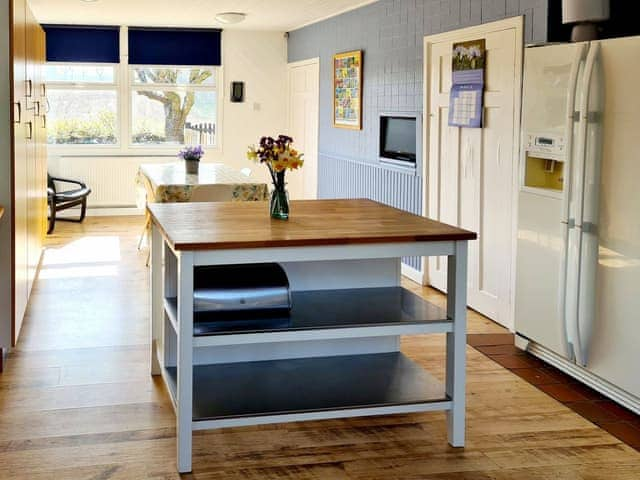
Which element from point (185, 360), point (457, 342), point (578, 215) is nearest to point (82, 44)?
point (578, 215)

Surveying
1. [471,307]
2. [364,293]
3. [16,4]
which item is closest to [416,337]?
[471,307]

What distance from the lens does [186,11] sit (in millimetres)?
8430

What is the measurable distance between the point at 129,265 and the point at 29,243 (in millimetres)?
1800

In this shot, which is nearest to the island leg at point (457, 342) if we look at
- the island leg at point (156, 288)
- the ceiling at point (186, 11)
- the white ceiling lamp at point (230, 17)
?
the island leg at point (156, 288)

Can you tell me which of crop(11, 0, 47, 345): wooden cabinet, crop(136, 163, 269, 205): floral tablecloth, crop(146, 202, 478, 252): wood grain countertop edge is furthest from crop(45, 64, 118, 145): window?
crop(146, 202, 478, 252): wood grain countertop edge

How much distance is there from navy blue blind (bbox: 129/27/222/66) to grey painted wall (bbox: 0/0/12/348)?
19.9 feet

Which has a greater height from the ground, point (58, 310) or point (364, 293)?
point (364, 293)

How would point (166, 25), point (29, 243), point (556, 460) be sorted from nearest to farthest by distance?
point (556, 460) → point (29, 243) → point (166, 25)

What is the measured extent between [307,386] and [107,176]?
288 inches

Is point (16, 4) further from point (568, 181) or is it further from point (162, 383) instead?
point (568, 181)

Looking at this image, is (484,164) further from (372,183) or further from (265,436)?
(265,436)

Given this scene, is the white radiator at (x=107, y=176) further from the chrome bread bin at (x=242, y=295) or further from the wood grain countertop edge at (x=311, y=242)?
the wood grain countertop edge at (x=311, y=242)

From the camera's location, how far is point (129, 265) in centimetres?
717

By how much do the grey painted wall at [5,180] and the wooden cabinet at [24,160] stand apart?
0.14ft
